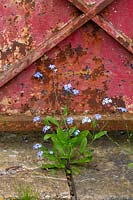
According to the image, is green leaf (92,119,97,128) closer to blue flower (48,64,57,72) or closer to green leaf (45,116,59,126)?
green leaf (45,116,59,126)

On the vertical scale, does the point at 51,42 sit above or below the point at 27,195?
above

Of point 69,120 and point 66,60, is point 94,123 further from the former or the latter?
point 66,60

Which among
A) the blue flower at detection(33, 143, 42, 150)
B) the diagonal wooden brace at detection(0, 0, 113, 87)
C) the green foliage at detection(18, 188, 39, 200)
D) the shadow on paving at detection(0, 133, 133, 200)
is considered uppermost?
the diagonal wooden brace at detection(0, 0, 113, 87)

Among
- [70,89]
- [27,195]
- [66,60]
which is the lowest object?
[27,195]

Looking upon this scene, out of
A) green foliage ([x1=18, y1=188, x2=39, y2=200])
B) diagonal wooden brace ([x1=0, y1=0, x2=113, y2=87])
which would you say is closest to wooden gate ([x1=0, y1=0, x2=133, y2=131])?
diagonal wooden brace ([x1=0, y1=0, x2=113, y2=87])

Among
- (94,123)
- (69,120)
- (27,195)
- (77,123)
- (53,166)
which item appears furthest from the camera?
(77,123)

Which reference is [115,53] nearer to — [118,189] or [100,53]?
[100,53]

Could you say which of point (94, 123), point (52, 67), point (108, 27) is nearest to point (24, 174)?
point (94, 123)
